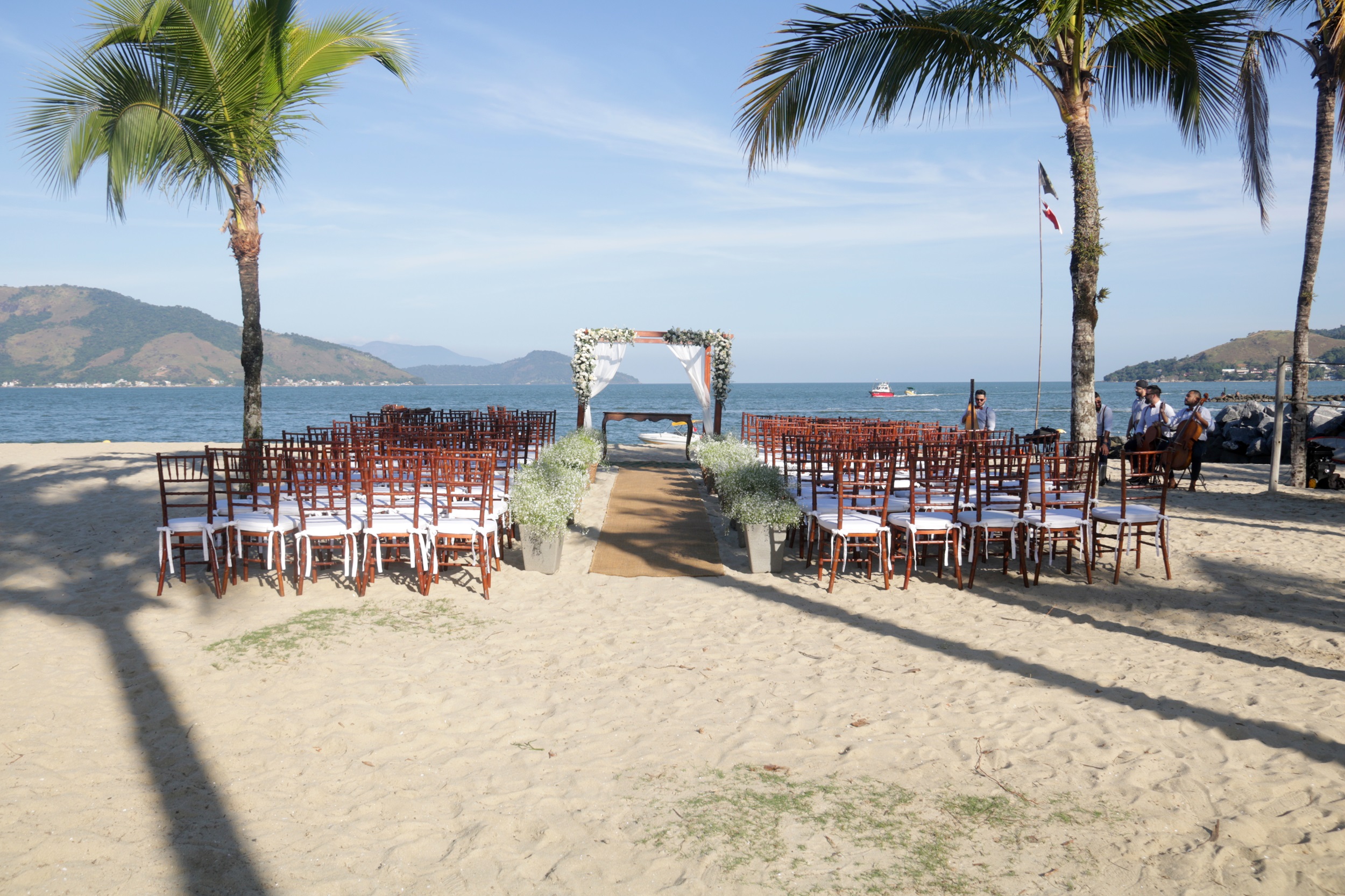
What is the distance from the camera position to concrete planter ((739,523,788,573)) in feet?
25.0

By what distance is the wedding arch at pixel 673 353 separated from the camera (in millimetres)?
17594

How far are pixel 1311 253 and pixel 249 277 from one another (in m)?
14.0

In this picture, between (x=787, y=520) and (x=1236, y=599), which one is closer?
(x=1236, y=599)

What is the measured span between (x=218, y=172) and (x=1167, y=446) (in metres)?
12.4

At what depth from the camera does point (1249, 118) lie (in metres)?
13.4

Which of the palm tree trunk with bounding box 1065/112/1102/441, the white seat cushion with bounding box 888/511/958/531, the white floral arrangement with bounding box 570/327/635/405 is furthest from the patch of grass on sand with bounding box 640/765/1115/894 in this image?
the white floral arrangement with bounding box 570/327/635/405

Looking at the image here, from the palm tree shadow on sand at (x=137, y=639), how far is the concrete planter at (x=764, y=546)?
14.3 feet

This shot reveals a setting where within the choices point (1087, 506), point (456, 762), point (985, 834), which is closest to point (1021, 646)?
point (1087, 506)

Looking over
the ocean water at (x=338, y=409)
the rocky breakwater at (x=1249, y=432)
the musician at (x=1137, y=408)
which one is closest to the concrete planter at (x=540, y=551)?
the musician at (x=1137, y=408)

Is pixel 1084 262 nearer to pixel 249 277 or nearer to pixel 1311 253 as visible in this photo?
pixel 1311 253

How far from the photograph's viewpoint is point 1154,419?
12.8 meters

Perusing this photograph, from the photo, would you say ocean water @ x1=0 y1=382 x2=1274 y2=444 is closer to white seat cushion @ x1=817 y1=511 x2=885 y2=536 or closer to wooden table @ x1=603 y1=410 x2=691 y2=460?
wooden table @ x1=603 y1=410 x2=691 y2=460

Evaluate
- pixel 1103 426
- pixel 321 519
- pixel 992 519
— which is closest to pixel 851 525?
pixel 992 519

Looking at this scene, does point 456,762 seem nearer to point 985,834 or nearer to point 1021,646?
point 985,834
